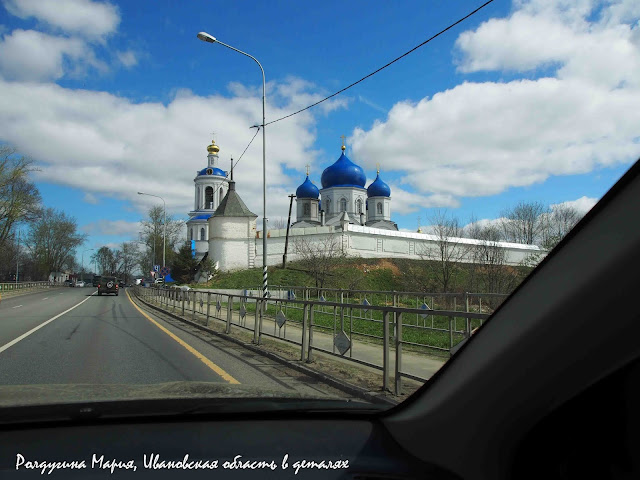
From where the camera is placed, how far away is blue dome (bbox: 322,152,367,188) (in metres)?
70.6

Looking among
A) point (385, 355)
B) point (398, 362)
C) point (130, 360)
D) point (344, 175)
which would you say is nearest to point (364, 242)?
point (344, 175)

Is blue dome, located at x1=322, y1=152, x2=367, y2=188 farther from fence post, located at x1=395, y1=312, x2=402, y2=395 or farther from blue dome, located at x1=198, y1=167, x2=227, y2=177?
fence post, located at x1=395, y1=312, x2=402, y2=395

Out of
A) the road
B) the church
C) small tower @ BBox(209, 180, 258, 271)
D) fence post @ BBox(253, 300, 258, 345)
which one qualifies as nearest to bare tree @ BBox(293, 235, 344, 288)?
the church

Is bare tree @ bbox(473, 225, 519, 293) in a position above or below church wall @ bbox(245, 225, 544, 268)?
below

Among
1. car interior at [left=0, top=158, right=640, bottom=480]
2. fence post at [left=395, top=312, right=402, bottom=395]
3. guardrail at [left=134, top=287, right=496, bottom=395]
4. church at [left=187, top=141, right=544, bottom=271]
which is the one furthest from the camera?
church at [left=187, top=141, right=544, bottom=271]

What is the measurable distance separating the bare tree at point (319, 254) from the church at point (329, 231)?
16cm

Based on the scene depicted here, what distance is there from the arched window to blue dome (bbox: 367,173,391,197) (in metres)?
24.7

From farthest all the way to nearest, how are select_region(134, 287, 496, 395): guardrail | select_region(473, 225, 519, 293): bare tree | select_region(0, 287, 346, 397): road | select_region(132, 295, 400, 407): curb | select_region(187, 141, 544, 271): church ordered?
1. select_region(187, 141, 544, 271): church
2. select_region(473, 225, 519, 293): bare tree
3. select_region(0, 287, 346, 397): road
4. select_region(134, 287, 496, 395): guardrail
5. select_region(132, 295, 400, 407): curb

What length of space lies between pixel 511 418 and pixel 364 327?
29.4 feet

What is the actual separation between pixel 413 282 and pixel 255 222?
2450 cm

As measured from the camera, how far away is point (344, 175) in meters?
70.6

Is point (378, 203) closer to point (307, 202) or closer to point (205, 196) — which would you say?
point (307, 202)

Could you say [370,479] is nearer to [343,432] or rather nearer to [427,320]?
[343,432]

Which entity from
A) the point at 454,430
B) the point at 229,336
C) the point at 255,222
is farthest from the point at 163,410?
the point at 255,222
